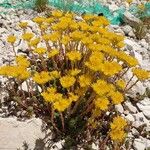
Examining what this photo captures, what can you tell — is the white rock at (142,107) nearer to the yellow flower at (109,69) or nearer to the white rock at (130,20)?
the yellow flower at (109,69)

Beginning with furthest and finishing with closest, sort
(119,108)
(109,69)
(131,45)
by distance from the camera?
(131,45), (119,108), (109,69)

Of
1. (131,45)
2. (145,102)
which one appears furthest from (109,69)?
(131,45)

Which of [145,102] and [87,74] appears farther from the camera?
[145,102]

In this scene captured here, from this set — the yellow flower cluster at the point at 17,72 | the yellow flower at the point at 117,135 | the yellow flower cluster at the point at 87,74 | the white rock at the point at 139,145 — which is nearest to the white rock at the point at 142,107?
the yellow flower cluster at the point at 87,74

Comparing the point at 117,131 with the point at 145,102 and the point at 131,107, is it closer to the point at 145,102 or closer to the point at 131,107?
the point at 131,107

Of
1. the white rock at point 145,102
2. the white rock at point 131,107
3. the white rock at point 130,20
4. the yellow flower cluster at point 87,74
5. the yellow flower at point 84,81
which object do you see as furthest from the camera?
the white rock at point 130,20

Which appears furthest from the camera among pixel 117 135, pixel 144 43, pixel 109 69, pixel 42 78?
pixel 144 43

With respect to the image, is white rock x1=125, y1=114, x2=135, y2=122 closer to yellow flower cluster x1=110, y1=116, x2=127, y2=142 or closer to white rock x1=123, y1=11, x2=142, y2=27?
yellow flower cluster x1=110, y1=116, x2=127, y2=142

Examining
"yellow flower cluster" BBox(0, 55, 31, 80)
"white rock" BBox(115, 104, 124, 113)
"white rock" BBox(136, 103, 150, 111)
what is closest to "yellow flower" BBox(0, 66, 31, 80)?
"yellow flower cluster" BBox(0, 55, 31, 80)

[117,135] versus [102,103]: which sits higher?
[102,103]

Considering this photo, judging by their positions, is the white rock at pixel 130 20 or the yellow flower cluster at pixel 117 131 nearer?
the yellow flower cluster at pixel 117 131

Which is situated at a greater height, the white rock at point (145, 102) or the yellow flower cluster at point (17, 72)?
the yellow flower cluster at point (17, 72)
